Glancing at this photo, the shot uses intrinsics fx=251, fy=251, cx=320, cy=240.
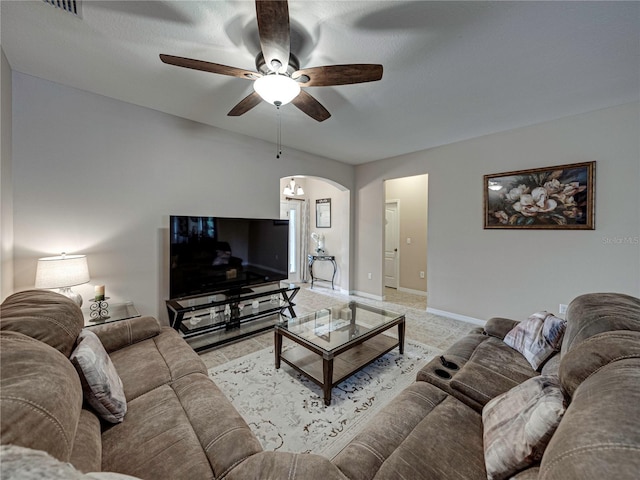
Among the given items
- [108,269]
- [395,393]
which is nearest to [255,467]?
[395,393]

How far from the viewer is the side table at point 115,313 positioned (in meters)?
2.20

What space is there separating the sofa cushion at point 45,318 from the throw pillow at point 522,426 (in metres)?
1.91

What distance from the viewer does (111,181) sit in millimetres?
2596

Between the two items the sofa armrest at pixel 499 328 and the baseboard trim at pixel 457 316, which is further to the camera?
the baseboard trim at pixel 457 316

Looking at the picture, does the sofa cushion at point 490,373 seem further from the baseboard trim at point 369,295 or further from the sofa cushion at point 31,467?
the baseboard trim at point 369,295

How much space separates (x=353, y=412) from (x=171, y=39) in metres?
2.93

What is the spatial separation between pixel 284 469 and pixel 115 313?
2439mm

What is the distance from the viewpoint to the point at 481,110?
2697 mm

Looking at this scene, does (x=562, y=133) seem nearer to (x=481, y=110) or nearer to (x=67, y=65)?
(x=481, y=110)

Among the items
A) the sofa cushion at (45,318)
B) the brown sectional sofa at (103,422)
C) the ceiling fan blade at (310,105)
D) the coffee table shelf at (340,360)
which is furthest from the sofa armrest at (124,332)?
the ceiling fan blade at (310,105)

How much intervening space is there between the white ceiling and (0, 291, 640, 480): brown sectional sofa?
171 cm

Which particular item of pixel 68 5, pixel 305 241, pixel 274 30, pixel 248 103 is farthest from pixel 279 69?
pixel 305 241

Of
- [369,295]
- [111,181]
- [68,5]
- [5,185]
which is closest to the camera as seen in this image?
[68,5]

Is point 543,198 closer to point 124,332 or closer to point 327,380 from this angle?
point 327,380
